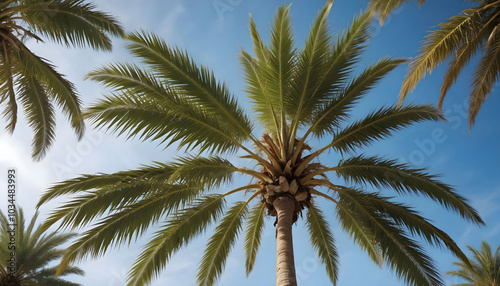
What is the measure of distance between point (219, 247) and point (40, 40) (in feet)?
20.8

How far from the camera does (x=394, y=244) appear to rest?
9211 mm

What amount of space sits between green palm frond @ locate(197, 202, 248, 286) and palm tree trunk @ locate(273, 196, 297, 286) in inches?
60.4

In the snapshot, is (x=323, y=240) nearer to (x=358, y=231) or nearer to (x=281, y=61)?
(x=358, y=231)

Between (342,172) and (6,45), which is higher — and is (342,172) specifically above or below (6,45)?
below

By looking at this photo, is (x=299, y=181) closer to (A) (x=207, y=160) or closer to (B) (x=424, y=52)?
(A) (x=207, y=160)

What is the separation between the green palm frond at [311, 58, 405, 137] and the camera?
9.25m

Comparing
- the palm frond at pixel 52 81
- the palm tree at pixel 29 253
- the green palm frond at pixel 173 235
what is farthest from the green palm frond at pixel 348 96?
the palm tree at pixel 29 253

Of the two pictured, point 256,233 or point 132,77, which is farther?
point 256,233

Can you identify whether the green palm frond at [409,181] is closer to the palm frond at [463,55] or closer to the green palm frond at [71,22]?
the palm frond at [463,55]

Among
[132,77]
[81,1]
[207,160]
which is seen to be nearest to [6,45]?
[81,1]

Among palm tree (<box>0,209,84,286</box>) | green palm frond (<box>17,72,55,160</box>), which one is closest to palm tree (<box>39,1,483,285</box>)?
green palm frond (<box>17,72,55,160</box>)

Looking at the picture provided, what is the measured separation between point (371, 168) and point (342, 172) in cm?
65

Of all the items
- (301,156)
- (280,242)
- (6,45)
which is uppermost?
(6,45)

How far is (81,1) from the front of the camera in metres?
9.94
